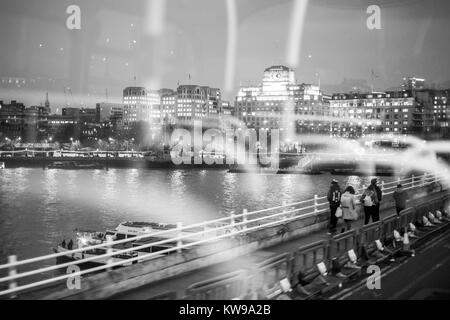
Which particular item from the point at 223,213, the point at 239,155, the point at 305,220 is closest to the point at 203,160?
the point at 239,155

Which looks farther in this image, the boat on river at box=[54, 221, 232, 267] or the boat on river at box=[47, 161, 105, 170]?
the boat on river at box=[47, 161, 105, 170]

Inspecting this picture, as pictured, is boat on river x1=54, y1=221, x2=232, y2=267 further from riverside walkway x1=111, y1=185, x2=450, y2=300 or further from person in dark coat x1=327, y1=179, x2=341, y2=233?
riverside walkway x1=111, y1=185, x2=450, y2=300

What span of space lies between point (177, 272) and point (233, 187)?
62.4m

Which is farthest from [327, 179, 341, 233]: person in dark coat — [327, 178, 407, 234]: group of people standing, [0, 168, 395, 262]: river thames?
[0, 168, 395, 262]: river thames

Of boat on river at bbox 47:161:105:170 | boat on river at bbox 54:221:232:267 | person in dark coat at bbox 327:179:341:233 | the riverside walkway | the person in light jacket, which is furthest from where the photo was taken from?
boat on river at bbox 47:161:105:170

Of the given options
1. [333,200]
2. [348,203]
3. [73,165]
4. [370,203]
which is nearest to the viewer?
[348,203]

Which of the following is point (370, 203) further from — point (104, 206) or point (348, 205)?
point (104, 206)

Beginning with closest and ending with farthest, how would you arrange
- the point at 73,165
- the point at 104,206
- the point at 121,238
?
the point at 121,238 → the point at 104,206 → the point at 73,165

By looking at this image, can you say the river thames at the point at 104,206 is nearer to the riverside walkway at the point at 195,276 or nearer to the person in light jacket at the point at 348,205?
the riverside walkway at the point at 195,276

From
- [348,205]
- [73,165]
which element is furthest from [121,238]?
[73,165]

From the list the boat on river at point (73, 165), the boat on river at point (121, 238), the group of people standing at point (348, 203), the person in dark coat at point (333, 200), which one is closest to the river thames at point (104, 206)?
the boat on river at point (121, 238)

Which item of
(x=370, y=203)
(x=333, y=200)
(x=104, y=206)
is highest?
(x=333, y=200)

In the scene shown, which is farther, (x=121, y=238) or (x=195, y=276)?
(x=121, y=238)
